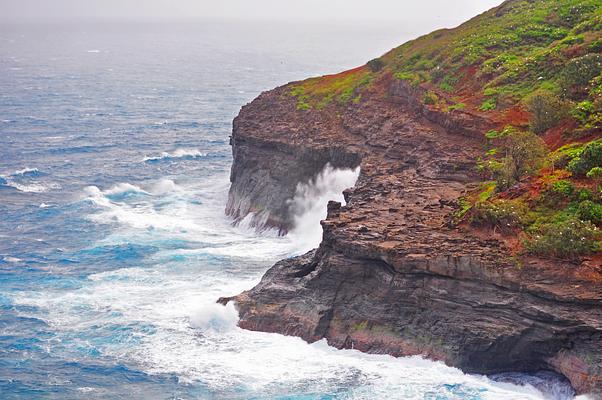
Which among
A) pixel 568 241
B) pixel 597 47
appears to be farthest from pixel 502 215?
pixel 597 47

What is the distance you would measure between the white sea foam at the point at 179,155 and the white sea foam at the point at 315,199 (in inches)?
1376

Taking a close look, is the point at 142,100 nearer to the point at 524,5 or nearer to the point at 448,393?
the point at 524,5

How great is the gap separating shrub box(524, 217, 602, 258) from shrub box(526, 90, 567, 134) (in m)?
15.7

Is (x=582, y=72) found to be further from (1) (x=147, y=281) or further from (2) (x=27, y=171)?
(2) (x=27, y=171)

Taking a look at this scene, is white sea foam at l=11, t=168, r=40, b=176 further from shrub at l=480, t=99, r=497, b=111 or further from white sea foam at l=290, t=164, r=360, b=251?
shrub at l=480, t=99, r=497, b=111

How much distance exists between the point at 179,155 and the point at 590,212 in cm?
7031

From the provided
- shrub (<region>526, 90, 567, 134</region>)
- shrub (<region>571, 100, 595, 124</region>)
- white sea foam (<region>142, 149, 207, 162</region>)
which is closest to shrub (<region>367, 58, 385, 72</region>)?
white sea foam (<region>142, 149, 207, 162</region>)

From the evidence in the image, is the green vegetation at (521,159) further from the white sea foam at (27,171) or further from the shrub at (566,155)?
the white sea foam at (27,171)

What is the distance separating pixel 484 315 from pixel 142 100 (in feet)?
390

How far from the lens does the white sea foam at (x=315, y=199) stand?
243 feet

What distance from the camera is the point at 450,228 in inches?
2068

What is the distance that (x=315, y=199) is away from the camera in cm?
7631

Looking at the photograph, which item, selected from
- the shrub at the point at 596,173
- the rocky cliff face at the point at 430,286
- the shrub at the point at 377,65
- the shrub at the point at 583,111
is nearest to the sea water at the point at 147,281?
the rocky cliff face at the point at 430,286

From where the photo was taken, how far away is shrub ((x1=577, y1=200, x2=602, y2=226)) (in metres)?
48.1
